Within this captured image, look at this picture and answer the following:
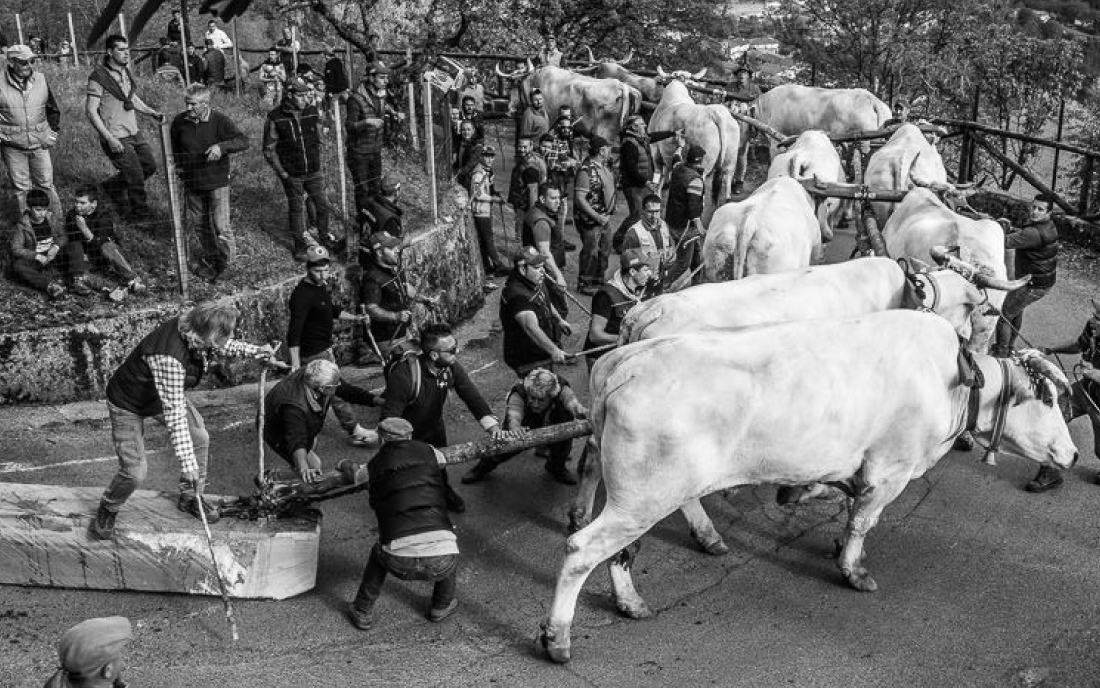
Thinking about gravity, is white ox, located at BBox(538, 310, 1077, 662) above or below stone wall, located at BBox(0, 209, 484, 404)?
above

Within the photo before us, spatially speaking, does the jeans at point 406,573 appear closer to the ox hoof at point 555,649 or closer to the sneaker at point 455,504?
the ox hoof at point 555,649

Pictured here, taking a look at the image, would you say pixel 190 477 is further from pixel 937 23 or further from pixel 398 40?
pixel 937 23

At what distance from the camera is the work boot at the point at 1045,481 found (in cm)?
929

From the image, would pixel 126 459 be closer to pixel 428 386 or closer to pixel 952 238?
pixel 428 386

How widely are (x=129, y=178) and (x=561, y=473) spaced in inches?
224

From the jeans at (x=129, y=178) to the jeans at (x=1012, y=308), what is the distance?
8478mm

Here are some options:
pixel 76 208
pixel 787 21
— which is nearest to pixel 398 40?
pixel 787 21

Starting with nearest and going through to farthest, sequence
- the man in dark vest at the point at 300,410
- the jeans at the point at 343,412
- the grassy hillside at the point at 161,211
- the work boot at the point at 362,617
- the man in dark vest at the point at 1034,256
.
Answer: the work boot at the point at 362,617, the man in dark vest at the point at 300,410, the jeans at the point at 343,412, the grassy hillside at the point at 161,211, the man in dark vest at the point at 1034,256

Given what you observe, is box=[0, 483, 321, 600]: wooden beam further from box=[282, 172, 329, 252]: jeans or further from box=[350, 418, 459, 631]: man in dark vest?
box=[282, 172, 329, 252]: jeans

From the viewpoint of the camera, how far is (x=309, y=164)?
1271 centimetres

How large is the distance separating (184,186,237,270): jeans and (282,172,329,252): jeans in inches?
29.8

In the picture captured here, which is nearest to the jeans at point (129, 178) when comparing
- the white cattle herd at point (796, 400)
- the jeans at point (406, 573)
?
the white cattle herd at point (796, 400)

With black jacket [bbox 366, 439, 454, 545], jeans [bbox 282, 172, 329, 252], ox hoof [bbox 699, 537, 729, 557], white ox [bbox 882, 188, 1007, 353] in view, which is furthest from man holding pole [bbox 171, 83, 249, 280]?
white ox [bbox 882, 188, 1007, 353]

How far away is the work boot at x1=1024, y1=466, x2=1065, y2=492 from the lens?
929 centimetres
